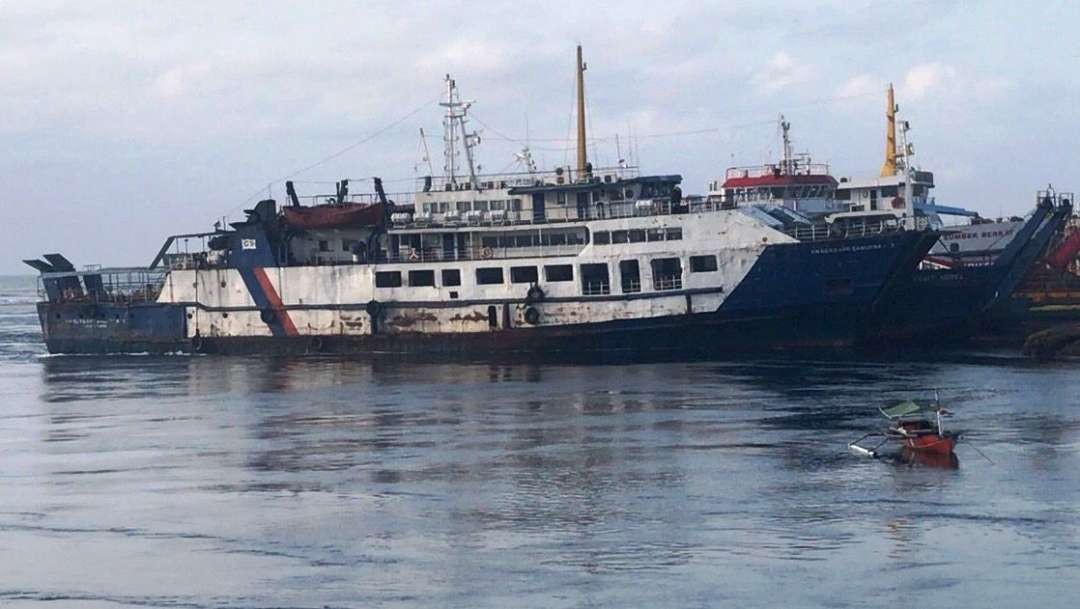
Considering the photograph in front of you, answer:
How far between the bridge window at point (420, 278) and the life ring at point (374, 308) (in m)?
1.41

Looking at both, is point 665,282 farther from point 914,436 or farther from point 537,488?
point 537,488

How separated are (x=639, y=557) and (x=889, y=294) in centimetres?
3395

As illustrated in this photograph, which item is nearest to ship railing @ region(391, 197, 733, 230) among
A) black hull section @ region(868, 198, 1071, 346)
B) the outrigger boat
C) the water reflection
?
black hull section @ region(868, 198, 1071, 346)

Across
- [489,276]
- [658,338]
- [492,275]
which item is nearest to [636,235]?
[658,338]

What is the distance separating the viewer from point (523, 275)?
57.9 metres

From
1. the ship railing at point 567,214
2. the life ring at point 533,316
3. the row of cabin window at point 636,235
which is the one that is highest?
the ship railing at point 567,214

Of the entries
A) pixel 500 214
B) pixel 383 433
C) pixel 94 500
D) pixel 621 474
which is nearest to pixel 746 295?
pixel 500 214

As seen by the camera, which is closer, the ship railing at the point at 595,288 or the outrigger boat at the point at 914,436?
the outrigger boat at the point at 914,436

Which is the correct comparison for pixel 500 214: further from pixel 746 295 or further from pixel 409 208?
pixel 746 295

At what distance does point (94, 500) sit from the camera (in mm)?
29609

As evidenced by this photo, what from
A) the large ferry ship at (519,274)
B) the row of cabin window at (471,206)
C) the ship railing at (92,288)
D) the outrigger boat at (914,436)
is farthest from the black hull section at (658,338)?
the outrigger boat at (914,436)

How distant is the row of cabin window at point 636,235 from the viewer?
182 ft

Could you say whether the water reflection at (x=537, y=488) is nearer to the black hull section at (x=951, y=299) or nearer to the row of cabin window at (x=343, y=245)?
the black hull section at (x=951, y=299)

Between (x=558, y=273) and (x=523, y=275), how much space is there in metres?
1.37
